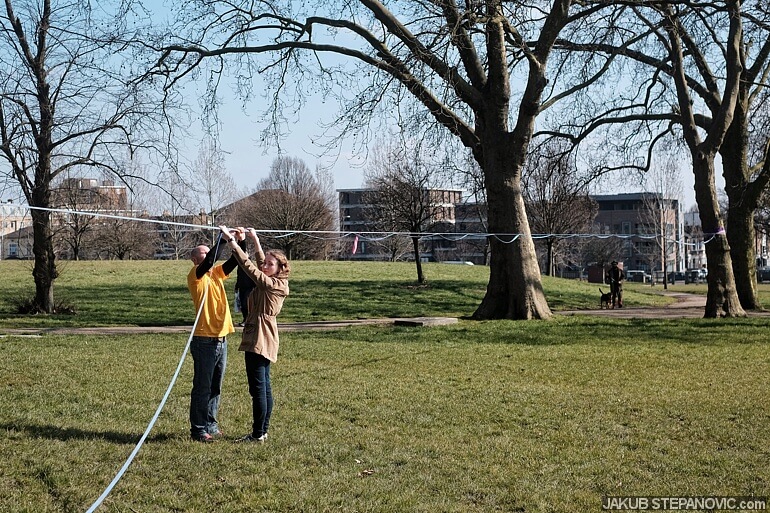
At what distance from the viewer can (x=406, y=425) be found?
7938mm

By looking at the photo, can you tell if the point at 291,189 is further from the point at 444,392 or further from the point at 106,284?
the point at 444,392

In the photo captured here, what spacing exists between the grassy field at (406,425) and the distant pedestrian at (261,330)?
0.33 metres

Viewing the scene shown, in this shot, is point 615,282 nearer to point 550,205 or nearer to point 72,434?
point 550,205

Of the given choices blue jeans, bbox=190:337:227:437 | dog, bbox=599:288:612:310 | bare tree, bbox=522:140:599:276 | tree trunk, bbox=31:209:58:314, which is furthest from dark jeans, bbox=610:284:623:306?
blue jeans, bbox=190:337:227:437

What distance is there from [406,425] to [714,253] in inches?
598

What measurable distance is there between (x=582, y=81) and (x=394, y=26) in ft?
23.4

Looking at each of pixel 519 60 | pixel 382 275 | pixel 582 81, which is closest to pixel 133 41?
pixel 519 60

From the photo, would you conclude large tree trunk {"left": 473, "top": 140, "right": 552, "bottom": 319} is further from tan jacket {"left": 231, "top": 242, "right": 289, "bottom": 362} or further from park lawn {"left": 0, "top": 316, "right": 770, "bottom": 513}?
tan jacket {"left": 231, "top": 242, "right": 289, "bottom": 362}

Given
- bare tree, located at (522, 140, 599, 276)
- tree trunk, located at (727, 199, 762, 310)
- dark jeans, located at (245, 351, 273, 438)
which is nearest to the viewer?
dark jeans, located at (245, 351, 273, 438)

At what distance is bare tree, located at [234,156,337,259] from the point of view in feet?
190

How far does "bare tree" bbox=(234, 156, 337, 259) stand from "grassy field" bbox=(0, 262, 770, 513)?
37682 mm

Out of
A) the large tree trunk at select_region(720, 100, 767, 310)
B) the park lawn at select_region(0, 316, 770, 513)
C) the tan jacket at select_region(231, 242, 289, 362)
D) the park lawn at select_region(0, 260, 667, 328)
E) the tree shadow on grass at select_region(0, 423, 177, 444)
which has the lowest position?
the park lawn at select_region(0, 316, 770, 513)

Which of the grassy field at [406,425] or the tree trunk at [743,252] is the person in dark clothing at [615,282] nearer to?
the tree trunk at [743,252]

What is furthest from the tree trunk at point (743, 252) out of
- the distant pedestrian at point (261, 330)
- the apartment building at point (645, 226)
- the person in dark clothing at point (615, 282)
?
the apartment building at point (645, 226)
